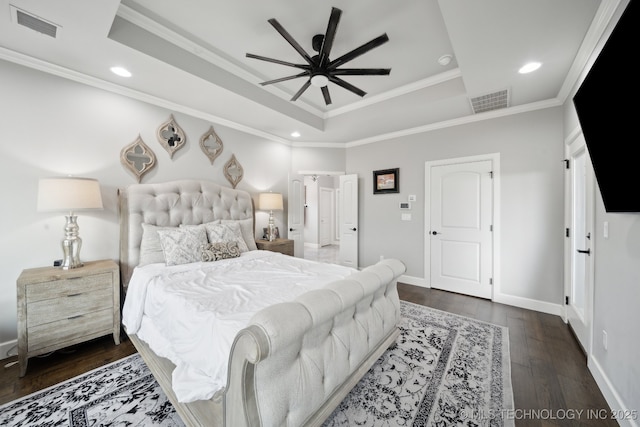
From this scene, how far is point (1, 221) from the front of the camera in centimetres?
211

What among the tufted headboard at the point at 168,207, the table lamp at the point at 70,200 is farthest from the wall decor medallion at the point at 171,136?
the table lamp at the point at 70,200

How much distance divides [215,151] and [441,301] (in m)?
3.88

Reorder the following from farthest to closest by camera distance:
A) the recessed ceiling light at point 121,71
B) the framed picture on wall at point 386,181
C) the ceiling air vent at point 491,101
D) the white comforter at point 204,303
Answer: the framed picture on wall at point 386,181, the ceiling air vent at point 491,101, the recessed ceiling light at point 121,71, the white comforter at point 204,303

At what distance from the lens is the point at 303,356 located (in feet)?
4.12

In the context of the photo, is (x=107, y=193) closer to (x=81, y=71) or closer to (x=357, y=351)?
(x=81, y=71)

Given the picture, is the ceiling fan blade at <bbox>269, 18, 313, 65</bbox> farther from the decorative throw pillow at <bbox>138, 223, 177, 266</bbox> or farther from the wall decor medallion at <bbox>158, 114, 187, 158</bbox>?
the decorative throw pillow at <bbox>138, 223, 177, 266</bbox>

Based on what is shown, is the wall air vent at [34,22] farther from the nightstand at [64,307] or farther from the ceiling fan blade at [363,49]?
the ceiling fan blade at [363,49]

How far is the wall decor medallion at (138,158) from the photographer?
9.09 ft

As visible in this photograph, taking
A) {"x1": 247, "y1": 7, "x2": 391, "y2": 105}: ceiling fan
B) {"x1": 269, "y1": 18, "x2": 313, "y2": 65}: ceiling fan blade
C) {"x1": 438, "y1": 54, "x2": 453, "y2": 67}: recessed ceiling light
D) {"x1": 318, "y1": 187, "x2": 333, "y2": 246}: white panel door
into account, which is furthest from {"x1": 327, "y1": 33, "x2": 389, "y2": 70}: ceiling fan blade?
{"x1": 318, "y1": 187, "x2": 333, "y2": 246}: white panel door

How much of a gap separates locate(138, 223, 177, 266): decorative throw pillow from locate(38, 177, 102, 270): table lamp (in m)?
0.48

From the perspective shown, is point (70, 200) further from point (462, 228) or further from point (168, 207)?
point (462, 228)

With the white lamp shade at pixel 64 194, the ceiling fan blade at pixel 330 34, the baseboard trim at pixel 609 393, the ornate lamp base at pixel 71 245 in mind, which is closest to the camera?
the baseboard trim at pixel 609 393

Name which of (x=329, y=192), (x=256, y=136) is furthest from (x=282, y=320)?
(x=329, y=192)

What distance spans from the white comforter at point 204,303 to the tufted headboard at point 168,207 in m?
0.47
